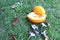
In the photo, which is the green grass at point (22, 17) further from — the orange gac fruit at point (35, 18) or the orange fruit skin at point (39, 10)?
the orange fruit skin at point (39, 10)

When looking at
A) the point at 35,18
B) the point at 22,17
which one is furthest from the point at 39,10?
the point at 22,17

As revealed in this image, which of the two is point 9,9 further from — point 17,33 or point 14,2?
point 17,33

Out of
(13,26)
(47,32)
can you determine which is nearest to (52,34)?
(47,32)

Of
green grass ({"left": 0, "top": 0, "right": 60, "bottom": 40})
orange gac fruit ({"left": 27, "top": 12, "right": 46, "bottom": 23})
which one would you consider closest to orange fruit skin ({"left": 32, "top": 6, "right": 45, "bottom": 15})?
orange gac fruit ({"left": 27, "top": 12, "right": 46, "bottom": 23})

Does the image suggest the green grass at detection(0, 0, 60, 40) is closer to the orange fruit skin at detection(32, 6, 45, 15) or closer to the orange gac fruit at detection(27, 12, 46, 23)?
the orange gac fruit at detection(27, 12, 46, 23)

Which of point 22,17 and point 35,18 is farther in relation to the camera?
point 22,17

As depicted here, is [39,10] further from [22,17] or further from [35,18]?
[22,17]

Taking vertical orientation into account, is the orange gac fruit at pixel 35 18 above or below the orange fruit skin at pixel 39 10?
below

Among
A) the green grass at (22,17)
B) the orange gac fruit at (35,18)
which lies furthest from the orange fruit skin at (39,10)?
the green grass at (22,17)
